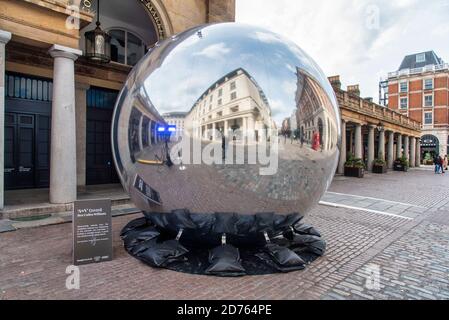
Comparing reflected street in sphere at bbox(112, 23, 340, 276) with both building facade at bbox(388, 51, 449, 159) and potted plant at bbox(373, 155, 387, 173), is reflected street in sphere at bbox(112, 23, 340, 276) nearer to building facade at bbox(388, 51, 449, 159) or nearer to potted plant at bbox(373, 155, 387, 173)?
potted plant at bbox(373, 155, 387, 173)

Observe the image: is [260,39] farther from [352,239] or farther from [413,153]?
[413,153]

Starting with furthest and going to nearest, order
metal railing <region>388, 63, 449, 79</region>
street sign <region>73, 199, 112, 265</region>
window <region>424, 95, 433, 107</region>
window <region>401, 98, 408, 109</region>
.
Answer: window <region>401, 98, 408, 109</region>
window <region>424, 95, 433, 107</region>
metal railing <region>388, 63, 449, 79</region>
street sign <region>73, 199, 112, 265</region>

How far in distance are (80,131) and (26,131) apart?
84.5 inches

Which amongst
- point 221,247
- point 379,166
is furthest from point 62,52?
point 379,166

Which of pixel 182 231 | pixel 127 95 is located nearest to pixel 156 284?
pixel 182 231

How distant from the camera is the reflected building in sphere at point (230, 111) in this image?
4004 millimetres

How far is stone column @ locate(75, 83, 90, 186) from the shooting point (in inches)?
496

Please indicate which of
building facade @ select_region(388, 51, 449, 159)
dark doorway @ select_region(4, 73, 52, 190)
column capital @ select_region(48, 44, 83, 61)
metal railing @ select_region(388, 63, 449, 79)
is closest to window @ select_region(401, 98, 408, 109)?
building facade @ select_region(388, 51, 449, 159)

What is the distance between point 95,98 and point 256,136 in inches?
492

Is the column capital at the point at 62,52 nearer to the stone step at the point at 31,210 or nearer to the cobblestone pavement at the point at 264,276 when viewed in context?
the stone step at the point at 31,210

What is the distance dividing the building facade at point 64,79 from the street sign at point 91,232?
16.4 feet

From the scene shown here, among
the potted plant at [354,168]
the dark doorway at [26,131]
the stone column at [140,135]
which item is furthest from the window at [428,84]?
the stone column at [140,135]

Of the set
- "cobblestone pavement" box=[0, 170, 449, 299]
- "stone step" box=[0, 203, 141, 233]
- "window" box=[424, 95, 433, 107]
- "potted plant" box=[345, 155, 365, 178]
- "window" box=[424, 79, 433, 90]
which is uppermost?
"window" box=[424, 79, 433, 90]

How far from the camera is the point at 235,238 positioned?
4.77 m
